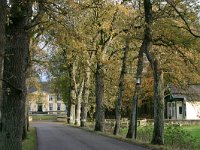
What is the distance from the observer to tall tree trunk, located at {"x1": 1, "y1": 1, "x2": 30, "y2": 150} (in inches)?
504

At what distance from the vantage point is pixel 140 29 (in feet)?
90.6

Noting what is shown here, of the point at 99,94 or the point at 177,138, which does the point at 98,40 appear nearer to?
the point at 99,94

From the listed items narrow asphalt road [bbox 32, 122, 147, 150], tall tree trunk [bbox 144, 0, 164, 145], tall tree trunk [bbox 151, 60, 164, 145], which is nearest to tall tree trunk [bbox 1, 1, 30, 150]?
narrow asphalt road [bbox 32, 122, 147, 150]

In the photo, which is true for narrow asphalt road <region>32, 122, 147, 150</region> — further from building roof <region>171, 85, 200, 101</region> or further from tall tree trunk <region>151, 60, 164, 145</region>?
building roof <region>171, 85, 200, 101</region>

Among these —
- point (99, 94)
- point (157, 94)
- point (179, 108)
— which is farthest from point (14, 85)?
point (179, 108)

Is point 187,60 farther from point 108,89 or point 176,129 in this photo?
point 108,89

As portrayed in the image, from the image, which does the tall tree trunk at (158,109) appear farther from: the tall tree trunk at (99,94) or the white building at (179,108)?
the white building at (179,108)

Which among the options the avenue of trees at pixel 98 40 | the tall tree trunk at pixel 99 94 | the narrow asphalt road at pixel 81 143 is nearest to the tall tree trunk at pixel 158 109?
the avenue of trees at pixel 98 40

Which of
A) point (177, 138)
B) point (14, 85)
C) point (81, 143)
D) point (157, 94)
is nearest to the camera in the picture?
point (14, 85)

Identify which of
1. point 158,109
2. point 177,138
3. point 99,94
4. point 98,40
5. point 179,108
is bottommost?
point 177,138

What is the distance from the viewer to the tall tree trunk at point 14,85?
12812 mm

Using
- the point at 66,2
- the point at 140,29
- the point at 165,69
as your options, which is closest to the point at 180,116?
the point at 165,69

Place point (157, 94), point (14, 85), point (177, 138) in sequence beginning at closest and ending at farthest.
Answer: point (14, 85), point (157, 94), point (177, 138)

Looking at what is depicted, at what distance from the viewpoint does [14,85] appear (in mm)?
12953
